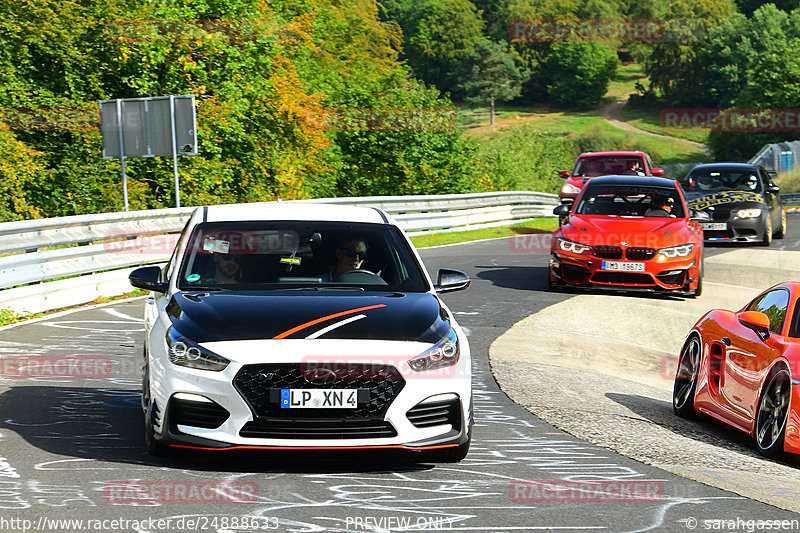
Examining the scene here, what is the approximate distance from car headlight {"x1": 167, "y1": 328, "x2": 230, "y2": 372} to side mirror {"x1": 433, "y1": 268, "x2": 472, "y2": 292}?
1.87 meters

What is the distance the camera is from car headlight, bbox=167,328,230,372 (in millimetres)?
5746

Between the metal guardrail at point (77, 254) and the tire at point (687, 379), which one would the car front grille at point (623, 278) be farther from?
the tire at point (687, 379)

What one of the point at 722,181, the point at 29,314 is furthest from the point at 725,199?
the point at 29,314

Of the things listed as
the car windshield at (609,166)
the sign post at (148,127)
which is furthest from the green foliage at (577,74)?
the sign post at (148,127)

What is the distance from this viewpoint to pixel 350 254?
7.32 meters

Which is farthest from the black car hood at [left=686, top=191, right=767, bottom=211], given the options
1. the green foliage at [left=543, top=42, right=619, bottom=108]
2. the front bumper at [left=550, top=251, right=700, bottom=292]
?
the green foliage at [left=543, top=42, right=619, bottom=108]

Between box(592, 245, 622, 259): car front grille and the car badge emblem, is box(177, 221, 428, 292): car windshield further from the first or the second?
box(592, 245, 622, 259): car front grille

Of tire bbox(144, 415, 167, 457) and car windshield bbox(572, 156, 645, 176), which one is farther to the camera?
car windshield bbox(572, 156, 645, 176)

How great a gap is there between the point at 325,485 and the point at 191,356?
969 millimetres

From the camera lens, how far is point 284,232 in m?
7.50

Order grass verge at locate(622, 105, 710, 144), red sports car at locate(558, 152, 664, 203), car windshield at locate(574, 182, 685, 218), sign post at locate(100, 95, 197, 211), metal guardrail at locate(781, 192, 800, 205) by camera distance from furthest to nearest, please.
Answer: grass verge at locate(622, 105, 710, 144), metal guardrail at locate(781, 192, 800, 205), red sports car at locate(558, 152, 664, 203), sign post at locate(100, 95, 197, 211), car windshield at locate(574, 182, 685, 218)

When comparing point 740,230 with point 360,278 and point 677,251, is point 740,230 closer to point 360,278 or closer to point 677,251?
point 677,251

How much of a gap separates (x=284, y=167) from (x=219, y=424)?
89.4ft

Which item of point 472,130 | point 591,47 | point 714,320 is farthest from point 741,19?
point 714,320
